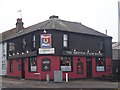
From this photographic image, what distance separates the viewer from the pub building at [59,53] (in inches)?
1257

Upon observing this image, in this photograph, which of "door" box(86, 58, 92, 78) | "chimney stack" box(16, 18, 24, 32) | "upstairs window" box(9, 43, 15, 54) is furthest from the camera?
"chimney stack" box(16, 18, 24, 32)

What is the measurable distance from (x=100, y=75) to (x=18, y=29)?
16.4 m

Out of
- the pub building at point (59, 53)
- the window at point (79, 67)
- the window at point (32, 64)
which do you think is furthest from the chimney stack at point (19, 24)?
the window at point (79, 67)

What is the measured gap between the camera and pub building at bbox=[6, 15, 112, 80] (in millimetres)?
31922

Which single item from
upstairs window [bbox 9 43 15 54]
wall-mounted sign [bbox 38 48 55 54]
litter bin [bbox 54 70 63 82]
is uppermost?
upstairs window [bbox 9 43 15 54]

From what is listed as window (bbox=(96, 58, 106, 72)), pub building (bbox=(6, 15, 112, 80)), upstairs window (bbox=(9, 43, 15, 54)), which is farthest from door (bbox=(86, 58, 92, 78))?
upstairs window (bbox=(9, 43, 15, 54))

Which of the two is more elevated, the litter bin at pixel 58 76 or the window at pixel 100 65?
the window at pixel 100 65

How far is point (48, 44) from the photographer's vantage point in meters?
32.0

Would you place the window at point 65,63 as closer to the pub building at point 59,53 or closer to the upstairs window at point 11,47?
the pub building at point 59,53

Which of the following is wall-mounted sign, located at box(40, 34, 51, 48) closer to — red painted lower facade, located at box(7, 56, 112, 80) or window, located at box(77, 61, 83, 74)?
red painted lower facade, located at box(7, 56, 112, 80)

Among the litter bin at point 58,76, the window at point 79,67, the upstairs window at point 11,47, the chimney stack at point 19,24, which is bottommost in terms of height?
the litter bin at point 58,76

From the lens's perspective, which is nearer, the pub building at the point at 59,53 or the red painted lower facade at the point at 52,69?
the red painted lower facade at the point at 52,69

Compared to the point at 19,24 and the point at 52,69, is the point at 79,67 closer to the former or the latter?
the point at 52,69

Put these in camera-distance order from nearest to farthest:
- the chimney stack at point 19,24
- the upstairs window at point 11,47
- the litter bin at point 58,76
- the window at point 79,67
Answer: the litter bin at point 58,76 < the window at point 79,67 < the upstairs window at point 11,47 < the chimney stack at point 19,24
